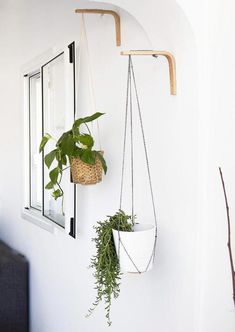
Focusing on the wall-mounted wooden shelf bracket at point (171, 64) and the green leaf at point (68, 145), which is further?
the green leaf at point (68, 145)

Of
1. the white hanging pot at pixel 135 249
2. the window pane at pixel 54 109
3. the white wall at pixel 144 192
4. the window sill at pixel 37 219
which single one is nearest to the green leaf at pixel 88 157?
the white wall at pixel 144 192

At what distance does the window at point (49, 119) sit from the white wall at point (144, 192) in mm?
107

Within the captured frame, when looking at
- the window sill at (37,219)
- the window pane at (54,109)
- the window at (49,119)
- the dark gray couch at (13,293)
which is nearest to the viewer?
the window at (49,119)

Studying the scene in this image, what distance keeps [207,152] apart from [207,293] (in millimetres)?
464

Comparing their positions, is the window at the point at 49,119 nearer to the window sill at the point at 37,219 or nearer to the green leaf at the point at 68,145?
the window sill at the point at 37,219

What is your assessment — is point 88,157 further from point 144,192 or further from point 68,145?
point 144,192

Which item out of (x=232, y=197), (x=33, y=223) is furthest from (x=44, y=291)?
(x=232, y=197)

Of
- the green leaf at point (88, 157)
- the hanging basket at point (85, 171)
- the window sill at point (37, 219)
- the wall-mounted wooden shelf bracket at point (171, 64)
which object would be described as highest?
the wall-mounted wooden shelf bracket at point (171, 64)

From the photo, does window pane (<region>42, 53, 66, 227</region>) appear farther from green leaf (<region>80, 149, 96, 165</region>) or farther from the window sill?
green leaf (<region>80, 149, 96, 165</region>)

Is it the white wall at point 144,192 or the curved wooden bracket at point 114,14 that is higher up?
the curved wooden bracket at point 114,14

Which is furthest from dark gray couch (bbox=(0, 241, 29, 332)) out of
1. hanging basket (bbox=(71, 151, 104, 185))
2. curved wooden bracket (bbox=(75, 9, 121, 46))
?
curved wooden bracket (bbox=(75, 9, 121, 46))

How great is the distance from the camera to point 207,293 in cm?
121

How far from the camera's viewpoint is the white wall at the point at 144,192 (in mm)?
1213

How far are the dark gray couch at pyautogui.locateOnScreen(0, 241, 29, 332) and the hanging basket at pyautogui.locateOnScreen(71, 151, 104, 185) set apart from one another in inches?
55.6
